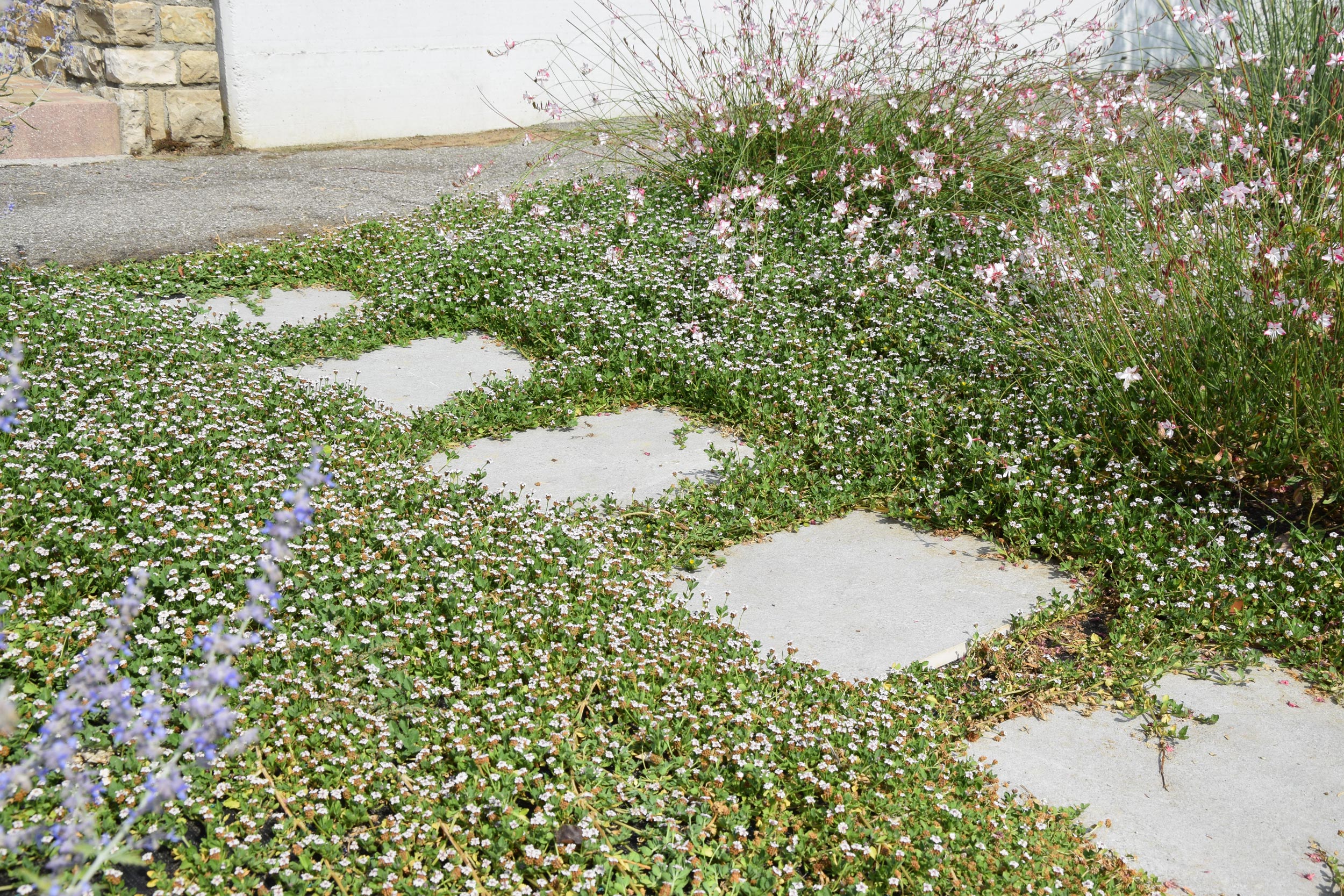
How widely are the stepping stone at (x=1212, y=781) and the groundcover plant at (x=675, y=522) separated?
9 cm

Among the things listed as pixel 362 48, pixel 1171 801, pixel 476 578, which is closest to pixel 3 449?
pixel 476 578

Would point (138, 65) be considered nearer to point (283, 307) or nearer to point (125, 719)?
point (283, 307)

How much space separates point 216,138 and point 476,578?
6.17 metres

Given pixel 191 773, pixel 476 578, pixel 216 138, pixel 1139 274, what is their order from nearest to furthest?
pixel 191 773 < pixel 476 578 < pixel 1139 274 < pixel 216 138

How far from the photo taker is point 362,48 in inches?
325

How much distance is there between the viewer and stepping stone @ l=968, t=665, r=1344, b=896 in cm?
236

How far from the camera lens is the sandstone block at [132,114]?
745 centimetres

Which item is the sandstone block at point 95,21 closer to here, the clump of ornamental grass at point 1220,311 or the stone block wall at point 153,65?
the stone block wall at point 153,65

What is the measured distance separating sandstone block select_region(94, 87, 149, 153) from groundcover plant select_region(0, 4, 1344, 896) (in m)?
2.60

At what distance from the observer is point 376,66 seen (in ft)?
27.4

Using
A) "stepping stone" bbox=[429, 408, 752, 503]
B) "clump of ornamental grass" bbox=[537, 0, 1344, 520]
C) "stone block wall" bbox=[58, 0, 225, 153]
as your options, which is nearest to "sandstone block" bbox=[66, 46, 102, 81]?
"stone block wall" bbox=[58, 0, 225, 153]

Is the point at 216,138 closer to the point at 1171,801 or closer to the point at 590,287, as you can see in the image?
the point at 590,287

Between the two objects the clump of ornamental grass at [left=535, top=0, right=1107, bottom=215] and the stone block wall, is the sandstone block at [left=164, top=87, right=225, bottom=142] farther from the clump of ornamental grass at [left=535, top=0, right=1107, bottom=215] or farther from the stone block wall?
the clump of ornamental grass at [left=535, top=0, right=1107, bottom=215]

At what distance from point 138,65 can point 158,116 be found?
1.14 ft
